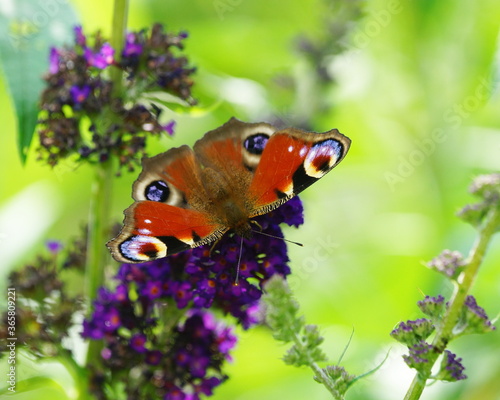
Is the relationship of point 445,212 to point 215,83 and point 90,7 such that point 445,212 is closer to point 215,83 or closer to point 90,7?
point 215,83

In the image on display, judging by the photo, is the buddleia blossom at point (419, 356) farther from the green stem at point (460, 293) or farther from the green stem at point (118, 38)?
the green stem at point (118, 38)

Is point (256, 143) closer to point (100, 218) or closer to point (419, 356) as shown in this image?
point (100, 218)

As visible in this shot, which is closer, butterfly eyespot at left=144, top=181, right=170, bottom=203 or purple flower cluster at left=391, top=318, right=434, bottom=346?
purple flower cluster at left=391, top=318, right=434, bottom=346

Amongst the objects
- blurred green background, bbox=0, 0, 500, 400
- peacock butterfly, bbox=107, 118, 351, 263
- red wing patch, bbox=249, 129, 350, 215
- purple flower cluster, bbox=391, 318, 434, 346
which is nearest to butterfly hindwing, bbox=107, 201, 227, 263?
peacock butterfly, bbox=107, 118, 351, 263

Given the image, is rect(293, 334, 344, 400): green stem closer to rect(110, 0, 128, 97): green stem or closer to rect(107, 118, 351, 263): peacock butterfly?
rect(107, 118, 351, 263): peacock butterfly

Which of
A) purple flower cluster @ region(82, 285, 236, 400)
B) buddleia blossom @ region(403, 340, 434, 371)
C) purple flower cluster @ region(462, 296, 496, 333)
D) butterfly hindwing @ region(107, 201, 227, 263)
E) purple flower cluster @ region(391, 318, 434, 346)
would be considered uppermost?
butterfly hindwing @ region(107, 201, 227, 263)

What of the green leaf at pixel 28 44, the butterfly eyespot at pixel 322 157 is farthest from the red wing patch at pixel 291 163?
the green leaf at pixel 28 44

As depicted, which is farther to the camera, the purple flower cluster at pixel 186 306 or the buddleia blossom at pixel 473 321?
the purple flower cluster at pixel 186 306
